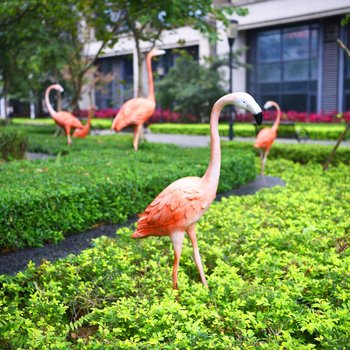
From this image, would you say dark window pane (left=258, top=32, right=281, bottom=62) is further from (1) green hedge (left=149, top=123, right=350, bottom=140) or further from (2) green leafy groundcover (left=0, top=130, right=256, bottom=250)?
(2) green leafy groundcover (left=0, top=130, right=256, bottom=250)

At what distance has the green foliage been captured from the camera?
413 inches

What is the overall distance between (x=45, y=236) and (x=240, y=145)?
8635mm

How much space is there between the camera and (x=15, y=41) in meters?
18.0

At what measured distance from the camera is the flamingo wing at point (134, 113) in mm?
10477

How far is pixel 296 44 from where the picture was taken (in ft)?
85.7

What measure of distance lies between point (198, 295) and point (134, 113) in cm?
720

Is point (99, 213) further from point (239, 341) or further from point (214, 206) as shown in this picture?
point (239, 341)

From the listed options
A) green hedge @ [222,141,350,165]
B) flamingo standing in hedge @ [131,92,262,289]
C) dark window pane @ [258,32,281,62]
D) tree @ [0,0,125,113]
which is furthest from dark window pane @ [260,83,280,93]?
flamingo standing in hedge @ [131,92,262,289]

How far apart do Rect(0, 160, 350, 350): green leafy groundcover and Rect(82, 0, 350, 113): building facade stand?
1891cm

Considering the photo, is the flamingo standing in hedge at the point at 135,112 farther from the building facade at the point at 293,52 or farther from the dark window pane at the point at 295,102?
the dark window pane at the point at 295,102

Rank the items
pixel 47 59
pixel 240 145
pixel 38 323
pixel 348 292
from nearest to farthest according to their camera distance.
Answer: pixel 38 323 < pixel 348 292 < pixel 240 145 < pixel 47 59

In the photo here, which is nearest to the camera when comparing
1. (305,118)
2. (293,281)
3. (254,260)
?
(293,281)

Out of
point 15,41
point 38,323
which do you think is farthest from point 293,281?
point 15,41

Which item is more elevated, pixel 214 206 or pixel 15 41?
pixel 15 41
